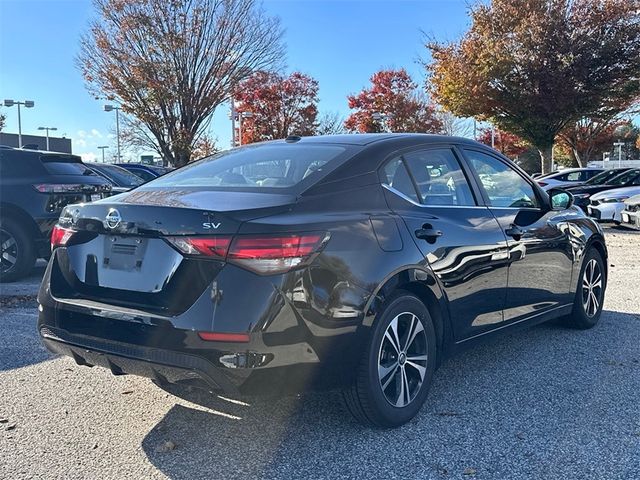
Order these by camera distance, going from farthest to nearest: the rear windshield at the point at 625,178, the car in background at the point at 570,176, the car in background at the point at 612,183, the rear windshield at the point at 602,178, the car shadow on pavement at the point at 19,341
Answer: the car in background at the point at 570,176
the rear windshield at the point at 602,178
the rear windshield at the point at 625,178
the car in background at the point at 612,183
the car shadow on pavement at the point at 19,341

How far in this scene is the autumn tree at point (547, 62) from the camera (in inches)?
691

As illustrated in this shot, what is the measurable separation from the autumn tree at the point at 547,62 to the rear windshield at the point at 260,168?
15968 mm

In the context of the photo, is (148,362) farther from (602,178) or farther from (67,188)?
(602,178)

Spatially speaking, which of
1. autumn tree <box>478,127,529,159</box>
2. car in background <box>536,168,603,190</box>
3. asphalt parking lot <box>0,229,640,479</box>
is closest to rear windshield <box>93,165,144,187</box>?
asphalt parking lot <box>0,229,640,479</box>

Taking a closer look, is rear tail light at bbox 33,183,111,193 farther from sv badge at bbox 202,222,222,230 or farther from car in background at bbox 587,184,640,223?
car in background at bbox 587,184,640,223

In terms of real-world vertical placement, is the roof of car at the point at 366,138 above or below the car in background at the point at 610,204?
above

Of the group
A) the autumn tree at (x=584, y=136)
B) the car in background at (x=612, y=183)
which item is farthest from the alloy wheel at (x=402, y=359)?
the autumn tree at (x=584, y=136)

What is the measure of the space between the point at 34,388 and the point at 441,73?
19.0 metres

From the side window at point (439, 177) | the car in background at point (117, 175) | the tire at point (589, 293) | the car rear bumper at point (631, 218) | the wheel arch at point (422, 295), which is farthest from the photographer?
the car rear bumper at point (631, 218)

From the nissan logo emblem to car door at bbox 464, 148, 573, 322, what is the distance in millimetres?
2413

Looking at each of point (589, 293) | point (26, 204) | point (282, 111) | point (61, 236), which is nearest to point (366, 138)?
point (61, 236)

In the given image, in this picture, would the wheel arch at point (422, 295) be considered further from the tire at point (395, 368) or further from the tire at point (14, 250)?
the tire at point (14, 250)

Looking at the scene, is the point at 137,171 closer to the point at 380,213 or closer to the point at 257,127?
the point at 380,213

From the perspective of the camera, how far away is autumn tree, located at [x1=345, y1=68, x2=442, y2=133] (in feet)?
113
